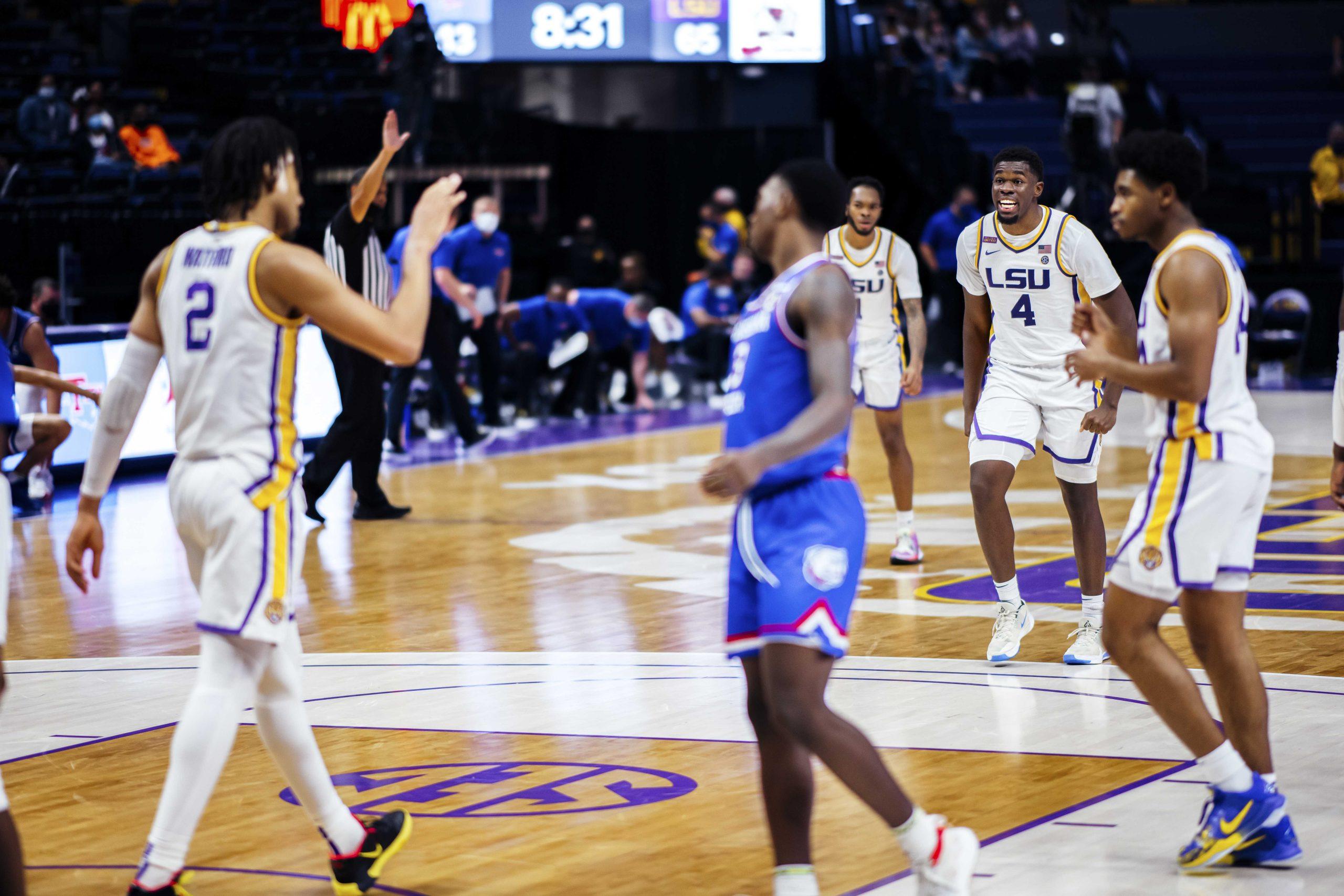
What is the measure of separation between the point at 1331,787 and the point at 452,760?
92.5 inches

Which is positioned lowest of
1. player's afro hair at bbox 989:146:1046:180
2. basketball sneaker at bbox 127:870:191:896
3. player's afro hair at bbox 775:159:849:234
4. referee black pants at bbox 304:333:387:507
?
basketball sneaker at bbox 127:870:191:896

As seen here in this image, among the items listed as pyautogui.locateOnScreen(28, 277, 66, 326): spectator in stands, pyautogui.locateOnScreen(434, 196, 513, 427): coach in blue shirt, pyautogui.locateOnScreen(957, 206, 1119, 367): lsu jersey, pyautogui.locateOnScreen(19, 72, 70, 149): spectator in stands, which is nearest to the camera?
pyautogui.locateOnScreen(957, 206, 1119, 367): lsu jersey

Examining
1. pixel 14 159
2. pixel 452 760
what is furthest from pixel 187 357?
pixel 14 159

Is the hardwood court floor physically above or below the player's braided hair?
below

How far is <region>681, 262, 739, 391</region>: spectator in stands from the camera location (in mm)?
16625

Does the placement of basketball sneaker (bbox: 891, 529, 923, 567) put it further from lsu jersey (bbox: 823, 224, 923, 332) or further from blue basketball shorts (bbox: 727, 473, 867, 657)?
blue basketball shorts (bbox: 727, 473, 867, 657)

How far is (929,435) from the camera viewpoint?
13.5 m

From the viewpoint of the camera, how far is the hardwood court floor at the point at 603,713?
13.1 ft

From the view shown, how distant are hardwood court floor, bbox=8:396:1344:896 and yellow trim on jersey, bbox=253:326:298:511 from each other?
919mm

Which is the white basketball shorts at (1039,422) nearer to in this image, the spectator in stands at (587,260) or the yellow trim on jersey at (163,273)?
the yellow trim on jersey at (163,273)

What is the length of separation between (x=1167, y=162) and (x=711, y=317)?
12765 millimetres

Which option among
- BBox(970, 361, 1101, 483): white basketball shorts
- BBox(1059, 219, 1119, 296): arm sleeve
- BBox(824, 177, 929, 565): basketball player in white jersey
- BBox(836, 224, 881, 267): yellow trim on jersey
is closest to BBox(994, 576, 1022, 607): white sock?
BBox(970, 361, 1101, 483): white basketball shorts

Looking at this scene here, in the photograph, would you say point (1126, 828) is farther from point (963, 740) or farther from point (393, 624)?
point (393, 624)

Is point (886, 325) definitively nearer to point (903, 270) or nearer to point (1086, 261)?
point (903, 270)
